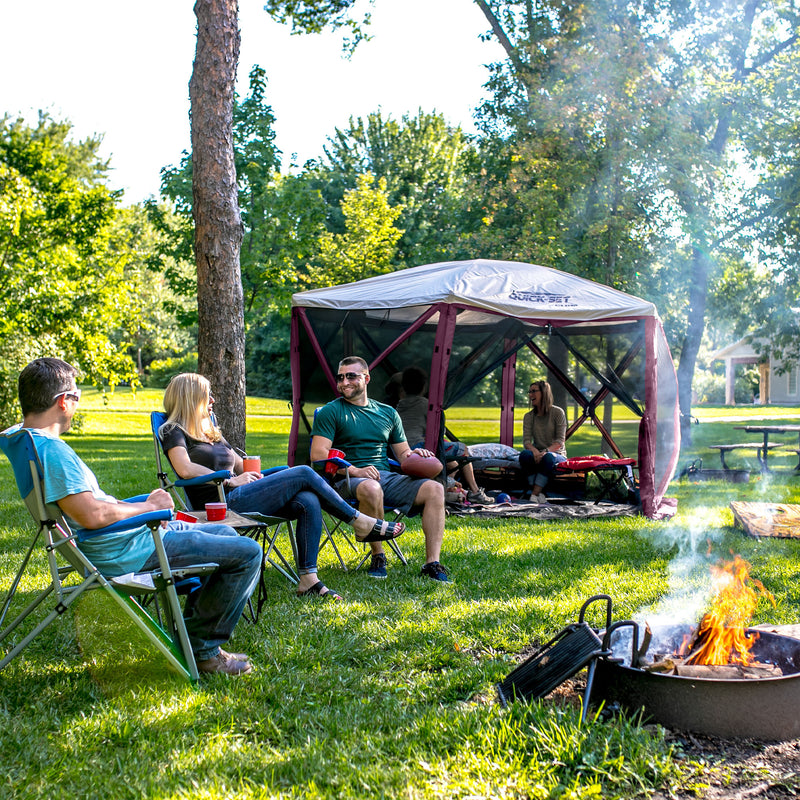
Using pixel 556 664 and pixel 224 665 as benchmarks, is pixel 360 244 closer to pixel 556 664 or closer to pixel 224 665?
pixel 224 665

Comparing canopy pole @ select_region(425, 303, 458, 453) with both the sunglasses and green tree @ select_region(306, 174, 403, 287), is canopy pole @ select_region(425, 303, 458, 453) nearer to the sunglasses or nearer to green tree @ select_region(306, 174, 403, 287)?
the sunglasses

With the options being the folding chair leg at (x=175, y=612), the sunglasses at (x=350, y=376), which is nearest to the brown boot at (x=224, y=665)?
the folding chair leg at (x=175, y=612)

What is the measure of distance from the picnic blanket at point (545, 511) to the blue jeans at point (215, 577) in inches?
160

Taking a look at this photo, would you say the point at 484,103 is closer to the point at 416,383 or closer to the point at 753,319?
the point at 753,319

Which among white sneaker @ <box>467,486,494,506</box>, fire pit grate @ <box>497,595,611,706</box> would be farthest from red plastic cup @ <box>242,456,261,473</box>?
white sneaker @ <box>467,486,494,506</box>

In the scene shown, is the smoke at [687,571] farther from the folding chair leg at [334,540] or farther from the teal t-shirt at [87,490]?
the teal t-shirt at [87,490]

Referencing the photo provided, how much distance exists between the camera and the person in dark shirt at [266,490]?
4.20 m

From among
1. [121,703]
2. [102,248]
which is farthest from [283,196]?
[121,703]

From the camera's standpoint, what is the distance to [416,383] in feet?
25.8

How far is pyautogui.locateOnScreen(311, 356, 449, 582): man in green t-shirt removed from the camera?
188 inches

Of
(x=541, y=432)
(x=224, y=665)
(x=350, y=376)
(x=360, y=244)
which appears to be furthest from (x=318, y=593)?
(x=360, y=244)

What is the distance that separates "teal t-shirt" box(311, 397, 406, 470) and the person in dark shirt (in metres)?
0.81

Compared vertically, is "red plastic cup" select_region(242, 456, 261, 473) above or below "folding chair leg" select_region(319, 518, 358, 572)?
above

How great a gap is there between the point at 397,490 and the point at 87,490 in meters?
2.32
